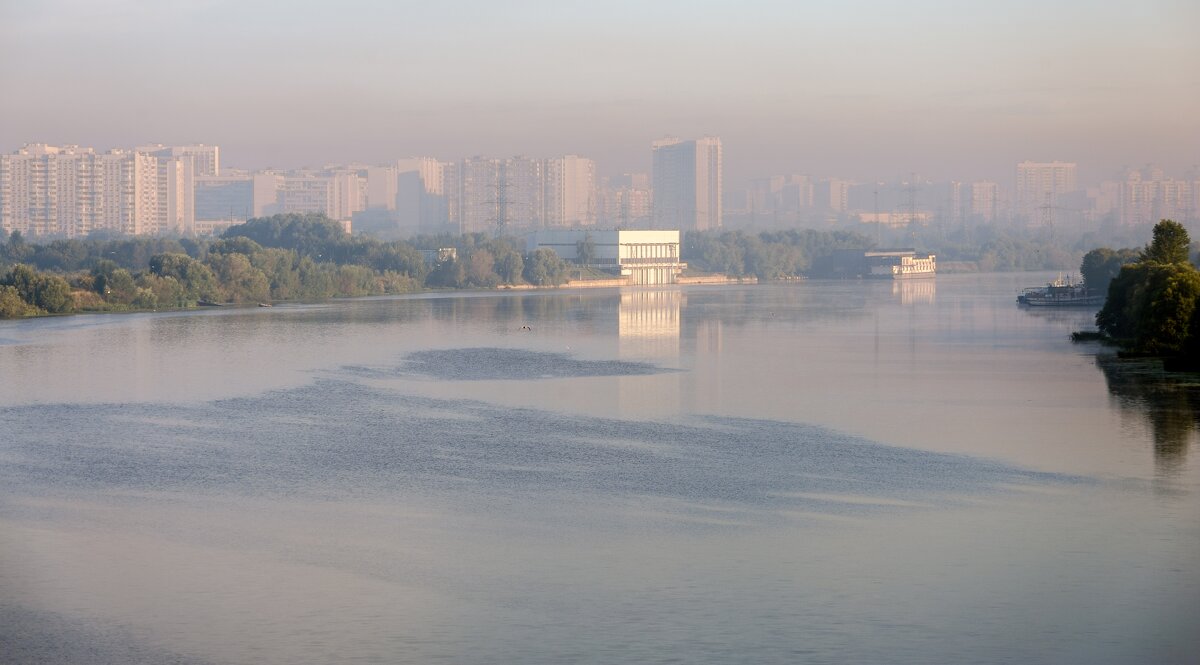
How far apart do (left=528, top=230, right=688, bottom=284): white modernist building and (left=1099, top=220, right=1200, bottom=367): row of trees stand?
24.1 meters

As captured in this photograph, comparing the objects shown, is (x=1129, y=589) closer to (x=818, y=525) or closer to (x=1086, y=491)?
(x=818, y=525)

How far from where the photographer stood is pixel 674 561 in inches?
185

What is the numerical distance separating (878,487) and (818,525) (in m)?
0.91

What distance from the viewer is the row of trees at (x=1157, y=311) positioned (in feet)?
36.7

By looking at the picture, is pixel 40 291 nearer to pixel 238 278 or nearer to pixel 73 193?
pixel 238 278

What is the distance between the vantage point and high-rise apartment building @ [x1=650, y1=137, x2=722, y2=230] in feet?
249

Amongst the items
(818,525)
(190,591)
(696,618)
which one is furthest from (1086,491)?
(190,591)

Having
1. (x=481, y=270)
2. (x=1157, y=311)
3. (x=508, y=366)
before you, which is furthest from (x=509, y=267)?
(x=1157, y=311)

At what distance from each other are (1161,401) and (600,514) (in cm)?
493

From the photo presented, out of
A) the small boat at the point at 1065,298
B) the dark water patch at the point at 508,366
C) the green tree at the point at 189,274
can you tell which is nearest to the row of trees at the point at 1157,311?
the dark water patch at the point at 508,366

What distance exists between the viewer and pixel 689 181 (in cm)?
7738

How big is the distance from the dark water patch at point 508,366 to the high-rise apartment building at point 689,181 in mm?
61160

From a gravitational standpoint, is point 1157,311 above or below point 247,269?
below

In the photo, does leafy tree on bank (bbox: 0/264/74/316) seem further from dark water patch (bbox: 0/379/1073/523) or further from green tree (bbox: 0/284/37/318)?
dark water patch (bbox: 0/379/1073/523)
